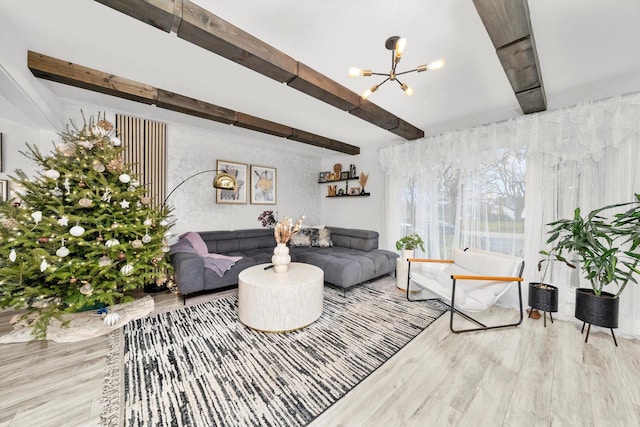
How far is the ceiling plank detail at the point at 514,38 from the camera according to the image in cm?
136

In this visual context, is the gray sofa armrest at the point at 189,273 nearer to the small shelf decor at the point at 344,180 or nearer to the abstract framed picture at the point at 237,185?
the abstract framed picture at the point at 237,185

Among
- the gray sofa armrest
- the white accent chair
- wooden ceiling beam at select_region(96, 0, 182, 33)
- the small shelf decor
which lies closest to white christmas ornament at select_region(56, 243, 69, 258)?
the gray sofa armrest

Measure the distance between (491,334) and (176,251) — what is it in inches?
151

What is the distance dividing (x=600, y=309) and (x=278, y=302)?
115 inches

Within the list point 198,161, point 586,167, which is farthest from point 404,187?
point 198,161

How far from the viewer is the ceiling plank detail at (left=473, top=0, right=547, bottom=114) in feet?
4.46

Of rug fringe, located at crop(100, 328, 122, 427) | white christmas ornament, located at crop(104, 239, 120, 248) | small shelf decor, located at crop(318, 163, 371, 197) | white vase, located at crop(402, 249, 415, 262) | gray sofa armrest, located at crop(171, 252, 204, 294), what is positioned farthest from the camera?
small shelf decor, located at crop(318, 163, 371, 197)

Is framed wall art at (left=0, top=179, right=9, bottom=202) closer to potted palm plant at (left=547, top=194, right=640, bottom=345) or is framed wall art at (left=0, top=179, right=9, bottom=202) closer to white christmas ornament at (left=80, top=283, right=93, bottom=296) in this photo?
white christmas ornament at (left=80, top=283, right=93, bottom=296)

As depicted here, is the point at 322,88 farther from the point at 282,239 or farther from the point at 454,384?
the point at 454,384

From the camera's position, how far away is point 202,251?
353cm

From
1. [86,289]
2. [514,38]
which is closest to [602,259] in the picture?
[514,38]

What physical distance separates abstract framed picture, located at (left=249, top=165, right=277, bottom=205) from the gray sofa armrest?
1.93 meters

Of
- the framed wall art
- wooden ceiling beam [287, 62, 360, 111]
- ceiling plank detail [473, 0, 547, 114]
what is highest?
wooden ceiling beam [287, 62, 360, 111]

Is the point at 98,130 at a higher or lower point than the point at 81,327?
higher
